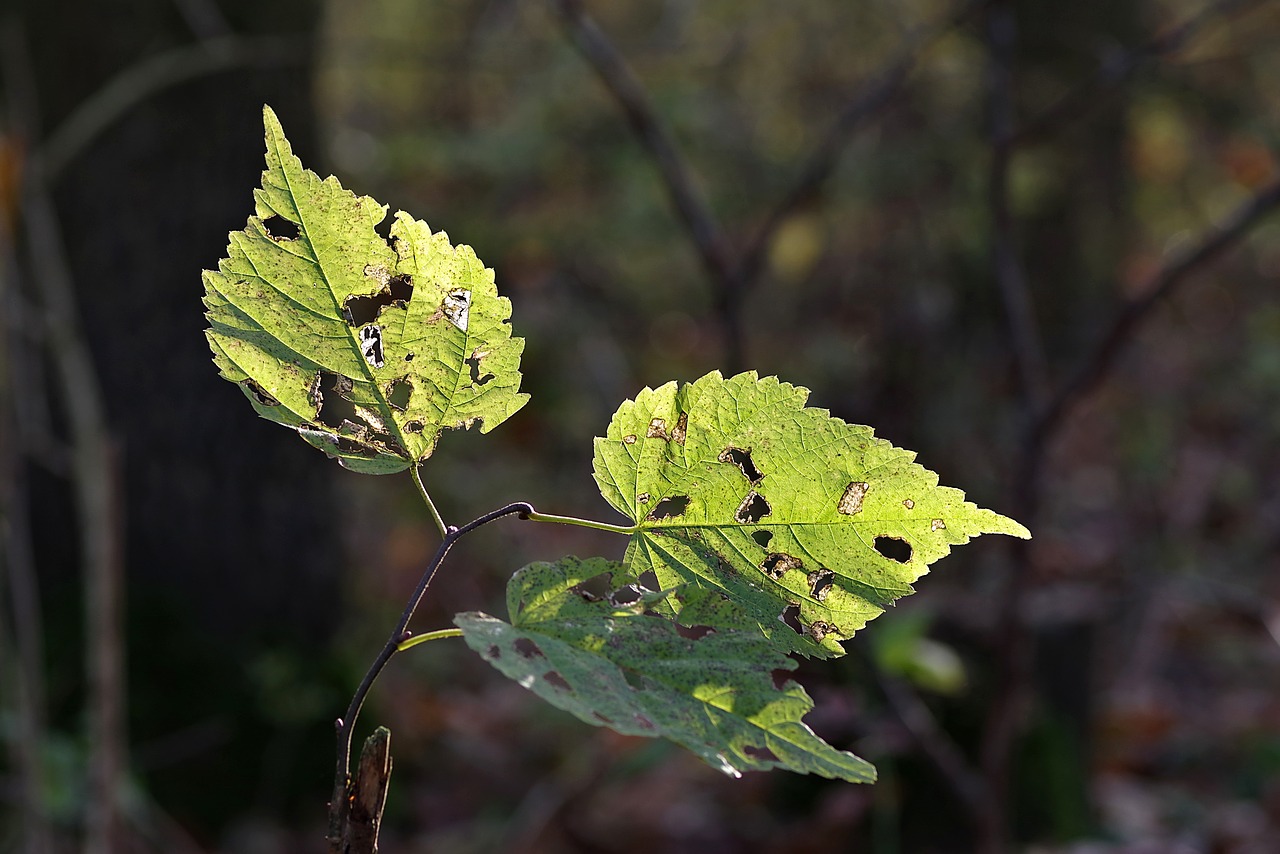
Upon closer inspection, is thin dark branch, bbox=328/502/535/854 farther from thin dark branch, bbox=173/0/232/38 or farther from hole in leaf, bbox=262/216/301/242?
thin dark branch, bbox=173/0/232/38

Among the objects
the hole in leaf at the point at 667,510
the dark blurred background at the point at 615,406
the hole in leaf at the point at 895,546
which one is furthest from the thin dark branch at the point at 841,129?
the hole in leaf at the point at 667,510

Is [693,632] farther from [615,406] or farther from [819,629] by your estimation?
[819,629]

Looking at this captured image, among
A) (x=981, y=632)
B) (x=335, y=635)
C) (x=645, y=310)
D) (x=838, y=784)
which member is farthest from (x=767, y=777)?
(x=645, y=310)

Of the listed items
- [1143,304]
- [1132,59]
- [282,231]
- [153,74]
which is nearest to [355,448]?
[282,231]

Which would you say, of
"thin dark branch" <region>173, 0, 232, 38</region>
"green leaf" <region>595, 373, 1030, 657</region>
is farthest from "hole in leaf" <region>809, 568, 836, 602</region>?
"thin dark branch" <region>173, 0, 232, 38</region>

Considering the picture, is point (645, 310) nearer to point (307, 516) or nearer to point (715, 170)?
point (715, 170)

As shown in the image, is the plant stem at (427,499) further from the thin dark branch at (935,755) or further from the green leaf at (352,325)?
the thin dark branch at (935,755)
